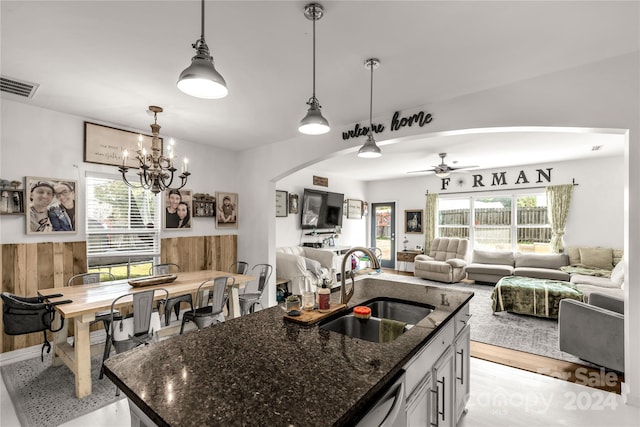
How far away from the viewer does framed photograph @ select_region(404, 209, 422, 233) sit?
8430 millimetres

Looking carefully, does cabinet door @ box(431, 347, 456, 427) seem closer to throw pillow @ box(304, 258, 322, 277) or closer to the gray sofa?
throw pillow @ box(304, 258, 322, 277)

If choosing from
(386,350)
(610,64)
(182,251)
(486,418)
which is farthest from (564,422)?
(182,251)

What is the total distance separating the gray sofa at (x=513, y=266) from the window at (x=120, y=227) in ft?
21.2

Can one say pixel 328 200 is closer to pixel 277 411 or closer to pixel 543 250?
pixel 543 250

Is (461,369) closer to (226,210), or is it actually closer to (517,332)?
(517,332)

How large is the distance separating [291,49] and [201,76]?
3.65 feet

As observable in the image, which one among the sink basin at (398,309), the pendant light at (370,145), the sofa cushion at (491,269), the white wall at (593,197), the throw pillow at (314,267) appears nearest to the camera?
the sink basin at (398,309)

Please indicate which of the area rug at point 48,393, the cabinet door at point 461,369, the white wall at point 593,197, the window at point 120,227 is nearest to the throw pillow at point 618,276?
the white wall at point 593,197

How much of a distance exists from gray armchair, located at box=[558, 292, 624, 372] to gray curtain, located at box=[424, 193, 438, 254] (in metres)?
4.87

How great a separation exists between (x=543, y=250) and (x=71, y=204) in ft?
28.7

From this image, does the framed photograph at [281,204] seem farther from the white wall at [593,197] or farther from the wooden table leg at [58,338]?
the white wall at [593,197]

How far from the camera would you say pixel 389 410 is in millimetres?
1069

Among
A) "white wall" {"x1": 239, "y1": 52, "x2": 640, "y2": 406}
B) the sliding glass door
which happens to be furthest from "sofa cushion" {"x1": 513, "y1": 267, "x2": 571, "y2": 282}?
"white wall" {"x1": 239, "y1": 52, "x2": 640, "y2": 406}

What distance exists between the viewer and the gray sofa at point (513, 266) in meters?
5.76
